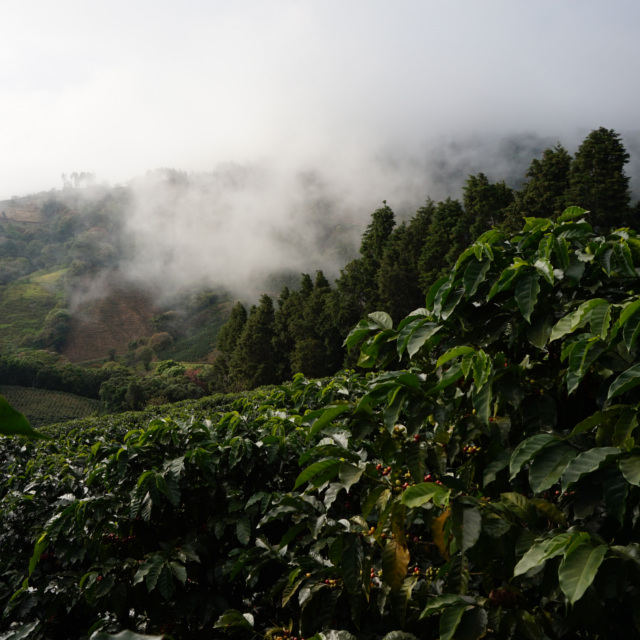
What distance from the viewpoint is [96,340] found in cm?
8056

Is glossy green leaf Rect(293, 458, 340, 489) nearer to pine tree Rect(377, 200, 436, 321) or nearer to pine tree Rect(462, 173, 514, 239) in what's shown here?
pine tree Rect(462, 173, 514, 239)

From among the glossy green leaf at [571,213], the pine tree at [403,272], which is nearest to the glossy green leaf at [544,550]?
the glossy green leaf at [571,213]

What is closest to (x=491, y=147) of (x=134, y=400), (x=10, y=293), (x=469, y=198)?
(x=469, y=198)

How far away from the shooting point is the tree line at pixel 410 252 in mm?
18609

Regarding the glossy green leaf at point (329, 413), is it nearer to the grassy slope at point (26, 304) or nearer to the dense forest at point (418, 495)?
the dense forest at point (418, 495)

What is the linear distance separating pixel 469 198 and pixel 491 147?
74663 mm

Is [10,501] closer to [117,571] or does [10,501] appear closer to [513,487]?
[117,571]

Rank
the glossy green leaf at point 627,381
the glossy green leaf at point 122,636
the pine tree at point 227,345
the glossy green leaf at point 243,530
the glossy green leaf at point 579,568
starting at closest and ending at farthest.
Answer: the glossy green leaf at point 122,636
the glossy green leaf at point 579,568
the glossy green leaf at point 627,381
the glossy green leaf at point 243,530
the pine tree at point 227,345

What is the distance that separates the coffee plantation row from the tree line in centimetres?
1727

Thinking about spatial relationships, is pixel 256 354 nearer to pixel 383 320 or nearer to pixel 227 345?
pixel 227 345

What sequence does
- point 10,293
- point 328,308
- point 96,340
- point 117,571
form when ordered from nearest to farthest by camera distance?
point 117,571
point 328,308
point 96,340
point 10,293

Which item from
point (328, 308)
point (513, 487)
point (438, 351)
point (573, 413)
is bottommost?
point (328, 308)

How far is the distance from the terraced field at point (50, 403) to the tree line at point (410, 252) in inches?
699

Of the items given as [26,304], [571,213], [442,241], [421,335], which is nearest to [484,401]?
[421,335]
